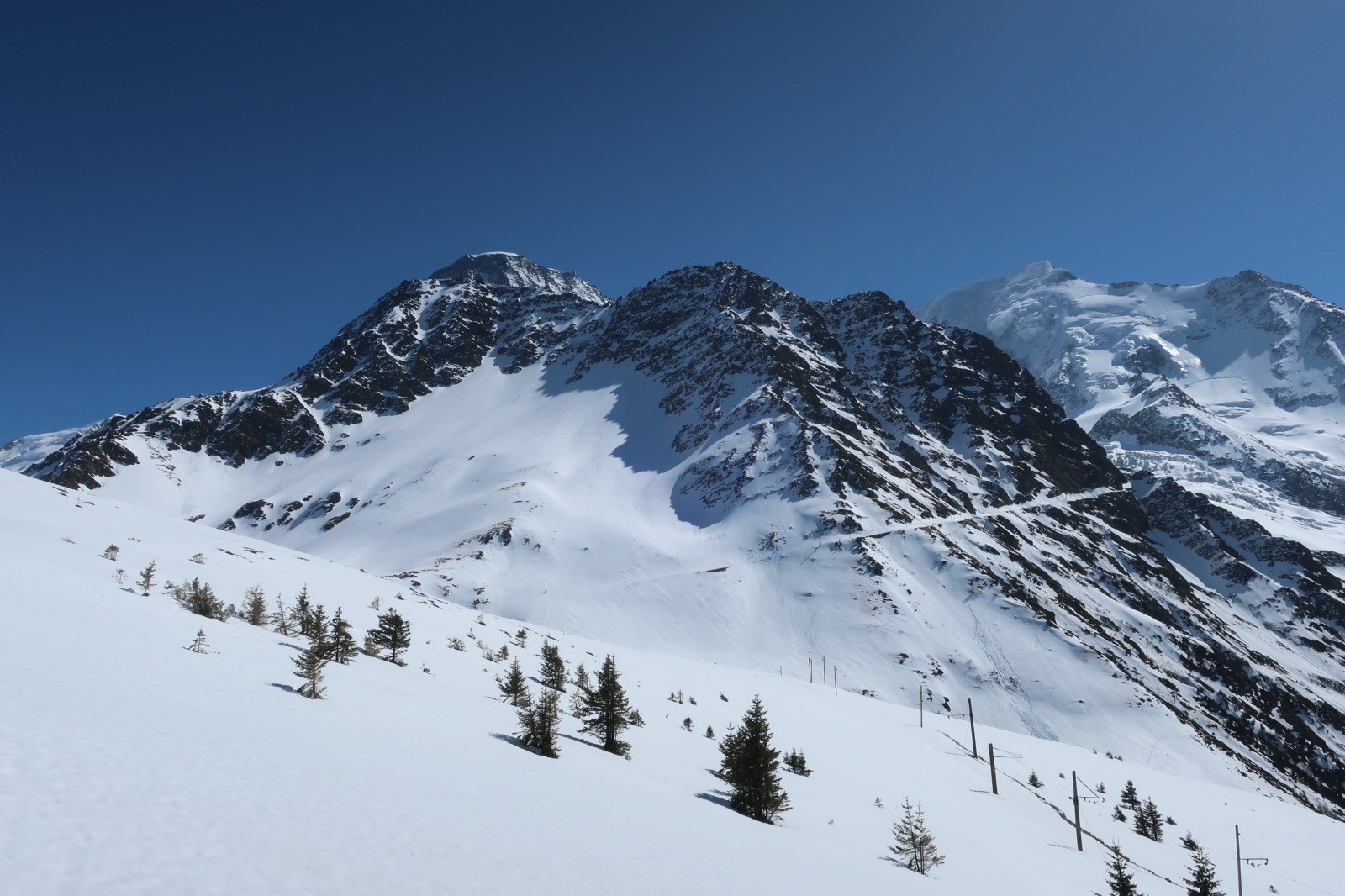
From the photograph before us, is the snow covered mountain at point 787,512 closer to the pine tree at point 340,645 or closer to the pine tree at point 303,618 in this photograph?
the pine tree at point 303,618

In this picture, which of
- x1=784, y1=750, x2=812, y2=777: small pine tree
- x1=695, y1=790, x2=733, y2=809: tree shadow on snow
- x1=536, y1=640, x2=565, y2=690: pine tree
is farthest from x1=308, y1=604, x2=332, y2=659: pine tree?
x1=784, y1=750, x2=812, y2=777: small pine tree

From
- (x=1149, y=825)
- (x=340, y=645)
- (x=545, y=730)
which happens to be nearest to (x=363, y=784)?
(x=545, y=730)

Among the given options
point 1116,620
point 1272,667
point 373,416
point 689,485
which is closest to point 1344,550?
point 1272,667

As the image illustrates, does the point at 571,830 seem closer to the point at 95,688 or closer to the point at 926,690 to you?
the point at 95,688

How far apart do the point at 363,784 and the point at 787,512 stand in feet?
286

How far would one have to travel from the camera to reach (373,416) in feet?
534

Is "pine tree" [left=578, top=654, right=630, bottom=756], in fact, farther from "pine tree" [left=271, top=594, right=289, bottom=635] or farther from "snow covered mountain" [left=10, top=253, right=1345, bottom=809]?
"snow covered mountain" [left=10, top=253, right=1345, bottom=809]

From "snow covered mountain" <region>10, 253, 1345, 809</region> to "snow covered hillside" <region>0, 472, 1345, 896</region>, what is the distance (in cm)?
3414

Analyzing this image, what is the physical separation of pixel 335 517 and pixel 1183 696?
392 ft

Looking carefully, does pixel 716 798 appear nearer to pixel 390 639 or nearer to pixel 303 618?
pixel 390 639

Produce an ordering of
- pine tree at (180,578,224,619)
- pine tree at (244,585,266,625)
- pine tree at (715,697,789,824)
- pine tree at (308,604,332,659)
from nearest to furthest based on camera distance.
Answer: pine tree at (308,604,332,659), pine tree at (715,697,789,824), pine tree at (180,578,224,619), pine tree at (244,585,266,625)

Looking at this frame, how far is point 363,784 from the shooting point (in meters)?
8.70

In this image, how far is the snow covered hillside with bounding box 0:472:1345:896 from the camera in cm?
621

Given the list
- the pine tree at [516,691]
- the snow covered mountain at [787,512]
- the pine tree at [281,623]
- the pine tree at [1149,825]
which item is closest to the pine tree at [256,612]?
the pine tree at [281,623]
